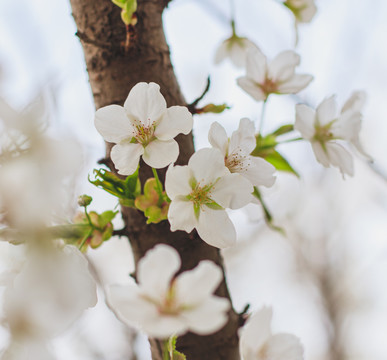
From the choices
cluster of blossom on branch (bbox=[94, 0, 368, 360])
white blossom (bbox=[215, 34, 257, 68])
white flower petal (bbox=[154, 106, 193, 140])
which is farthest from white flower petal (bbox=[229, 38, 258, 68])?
white flower petal (bbox=[154, 106, 193, 140])

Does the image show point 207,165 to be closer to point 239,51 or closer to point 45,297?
point 45,297

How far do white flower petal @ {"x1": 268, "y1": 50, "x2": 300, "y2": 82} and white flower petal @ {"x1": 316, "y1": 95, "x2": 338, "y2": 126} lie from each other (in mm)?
72

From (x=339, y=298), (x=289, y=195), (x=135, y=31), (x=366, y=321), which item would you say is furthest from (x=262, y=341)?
(x=366, y=321)

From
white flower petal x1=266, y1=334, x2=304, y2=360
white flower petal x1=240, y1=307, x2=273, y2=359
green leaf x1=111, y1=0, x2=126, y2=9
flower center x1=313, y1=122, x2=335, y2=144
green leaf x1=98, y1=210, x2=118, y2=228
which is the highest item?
green leaf x1=111, y1=0, x2=126, y2=9

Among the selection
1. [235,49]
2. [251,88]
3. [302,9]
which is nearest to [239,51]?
[235,49]

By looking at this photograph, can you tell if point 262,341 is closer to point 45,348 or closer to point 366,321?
point 45,348

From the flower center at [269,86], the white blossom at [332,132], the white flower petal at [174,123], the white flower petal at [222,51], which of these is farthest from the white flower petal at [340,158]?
the white flower petal at [222,51]

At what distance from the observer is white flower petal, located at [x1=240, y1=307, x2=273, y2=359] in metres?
0.35

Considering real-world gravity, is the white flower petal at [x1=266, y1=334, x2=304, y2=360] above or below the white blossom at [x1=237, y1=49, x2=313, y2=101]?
below

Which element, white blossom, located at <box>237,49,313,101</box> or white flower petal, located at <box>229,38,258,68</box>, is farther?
white flower petal, located at <box>229,38,258,68</box>

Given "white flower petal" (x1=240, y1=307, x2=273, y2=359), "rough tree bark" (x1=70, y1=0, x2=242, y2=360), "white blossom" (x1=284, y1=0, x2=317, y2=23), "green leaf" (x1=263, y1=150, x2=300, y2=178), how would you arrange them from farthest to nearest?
"white blossom" (x1=284, y1=0, x2=317, y2=23), "green leaf" (x1=263, y1=150, x2=300, y2=178), "rough tree bark" (x1=70, y1=0, x2=242, y2=360), "white flower petal" (x1=240, y1=307, x2=273, y2=359)

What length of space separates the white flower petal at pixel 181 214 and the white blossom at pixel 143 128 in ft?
0.13

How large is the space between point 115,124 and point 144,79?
0.12 metres

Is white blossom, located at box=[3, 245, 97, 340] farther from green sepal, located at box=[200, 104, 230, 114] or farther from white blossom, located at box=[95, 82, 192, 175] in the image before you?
green sepal, located at box=[200, 104, 230, 114]
